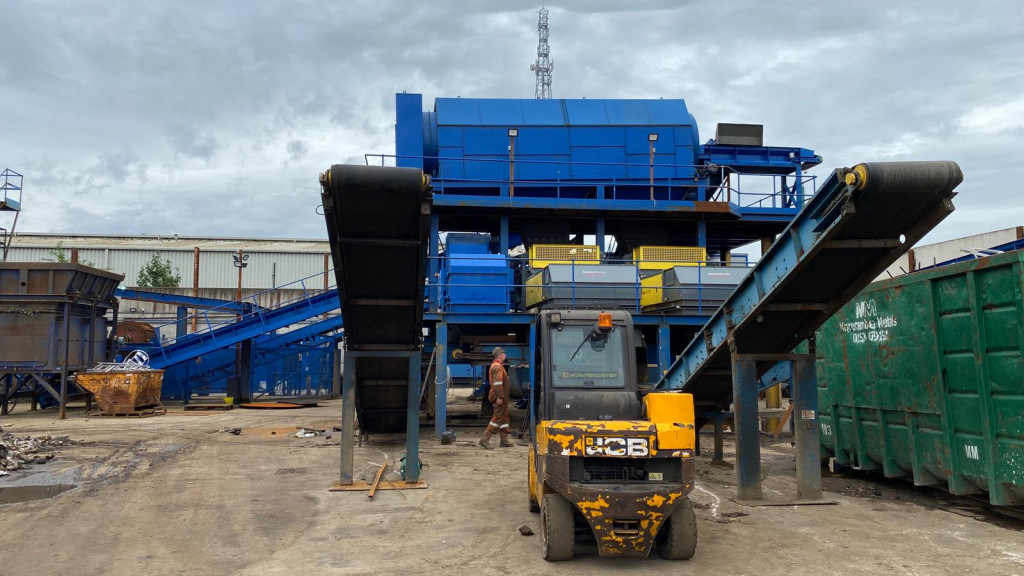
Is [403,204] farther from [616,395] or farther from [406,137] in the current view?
[406,137]

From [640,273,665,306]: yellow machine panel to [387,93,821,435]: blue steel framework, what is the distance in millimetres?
1860

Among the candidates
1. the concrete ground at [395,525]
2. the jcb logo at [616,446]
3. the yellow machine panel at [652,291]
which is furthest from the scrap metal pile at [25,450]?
the yellow machine panel at [652,291]

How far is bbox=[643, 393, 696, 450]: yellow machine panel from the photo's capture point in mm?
5953

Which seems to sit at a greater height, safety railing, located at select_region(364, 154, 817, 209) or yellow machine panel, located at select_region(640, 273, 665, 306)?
safety railing, located at select_region(364, 154, 817, 209)

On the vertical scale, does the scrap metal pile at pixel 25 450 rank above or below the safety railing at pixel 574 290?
below

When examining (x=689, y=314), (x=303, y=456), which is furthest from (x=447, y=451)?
(x=689, y=314)

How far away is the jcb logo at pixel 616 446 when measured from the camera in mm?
5902

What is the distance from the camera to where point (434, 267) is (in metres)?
16.9

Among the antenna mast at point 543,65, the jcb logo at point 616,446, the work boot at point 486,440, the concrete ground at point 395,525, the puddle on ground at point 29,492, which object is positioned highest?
the antenna mast at point 543,65

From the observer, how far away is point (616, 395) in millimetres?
6867

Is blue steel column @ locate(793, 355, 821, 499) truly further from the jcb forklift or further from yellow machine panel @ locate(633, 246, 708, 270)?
yellow machine panel @ locate(633, 246, 708, 270)

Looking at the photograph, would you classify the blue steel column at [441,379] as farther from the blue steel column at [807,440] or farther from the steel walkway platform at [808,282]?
the blue steel column at [807,440]

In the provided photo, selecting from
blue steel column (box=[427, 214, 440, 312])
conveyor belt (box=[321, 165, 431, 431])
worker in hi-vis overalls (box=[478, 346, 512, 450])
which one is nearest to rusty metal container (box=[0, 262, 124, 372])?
blue steel column (box=[427, 214, 440, 312])

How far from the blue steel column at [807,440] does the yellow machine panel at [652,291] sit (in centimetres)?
706
